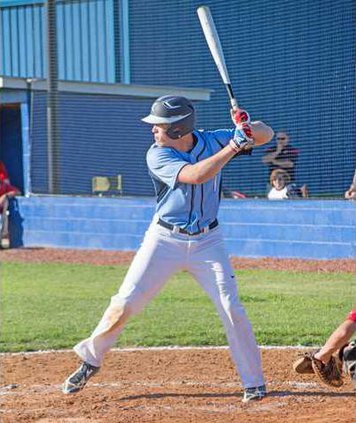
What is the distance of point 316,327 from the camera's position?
27.9 ft

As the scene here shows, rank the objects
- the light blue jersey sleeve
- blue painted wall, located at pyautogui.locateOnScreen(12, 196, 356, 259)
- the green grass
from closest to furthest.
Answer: the light blue jersey sleeve → the green grass → blue painted wall, located at pyautogui.locateOnScreen(12, 196, 356, 259)

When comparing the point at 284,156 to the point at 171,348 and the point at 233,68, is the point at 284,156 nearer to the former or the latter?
the point at 233,68

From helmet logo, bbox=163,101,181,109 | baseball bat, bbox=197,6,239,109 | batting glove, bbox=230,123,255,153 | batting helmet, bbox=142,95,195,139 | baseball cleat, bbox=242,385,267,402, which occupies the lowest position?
baseball cleat, bbox=242,385,267,402

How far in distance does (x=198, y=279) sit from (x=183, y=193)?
53 cm

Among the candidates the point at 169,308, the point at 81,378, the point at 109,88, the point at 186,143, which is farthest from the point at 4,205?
the point at 186,143

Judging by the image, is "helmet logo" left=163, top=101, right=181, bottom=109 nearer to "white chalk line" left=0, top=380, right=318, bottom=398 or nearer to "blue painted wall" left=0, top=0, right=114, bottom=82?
"white chalk line" left=0, top=380, right=318, bottom=398

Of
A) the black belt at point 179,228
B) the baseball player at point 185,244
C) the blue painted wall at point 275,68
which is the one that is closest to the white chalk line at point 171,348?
the baseball player at point 185,244

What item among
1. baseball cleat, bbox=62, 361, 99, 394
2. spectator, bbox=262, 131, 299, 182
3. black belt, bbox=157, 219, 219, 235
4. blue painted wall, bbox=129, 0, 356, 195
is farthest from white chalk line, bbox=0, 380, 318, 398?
spectator, bbox=262, 131, 299, 182

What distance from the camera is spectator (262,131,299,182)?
15.2m

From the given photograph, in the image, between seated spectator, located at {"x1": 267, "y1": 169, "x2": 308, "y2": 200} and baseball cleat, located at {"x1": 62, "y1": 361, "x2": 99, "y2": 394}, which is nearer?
baseball cleat, located at {"x1": 62, "y1": 361, "x2": 99, "y2": 394}

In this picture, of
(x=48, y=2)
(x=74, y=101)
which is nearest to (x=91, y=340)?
(x=48, y=2)

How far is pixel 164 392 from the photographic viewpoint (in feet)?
20.4

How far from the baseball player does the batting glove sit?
110 millimetres

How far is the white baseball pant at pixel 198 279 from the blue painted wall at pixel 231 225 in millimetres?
7443
